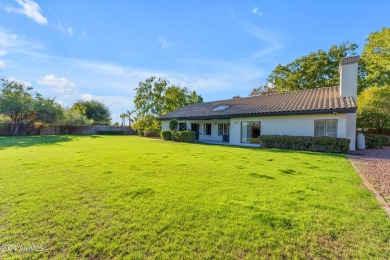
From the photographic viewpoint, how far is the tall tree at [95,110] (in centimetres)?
5053

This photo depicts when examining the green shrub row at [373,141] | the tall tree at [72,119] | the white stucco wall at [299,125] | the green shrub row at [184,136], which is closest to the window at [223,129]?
the green shrub row at [184,136]

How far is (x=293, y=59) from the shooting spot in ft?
92.2

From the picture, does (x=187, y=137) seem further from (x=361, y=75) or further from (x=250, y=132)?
(x=361, y=75)

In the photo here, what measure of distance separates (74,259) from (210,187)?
3.09 metres

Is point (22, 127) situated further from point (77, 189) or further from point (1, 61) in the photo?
point (77, 189)

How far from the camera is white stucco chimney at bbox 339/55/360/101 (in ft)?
44.7

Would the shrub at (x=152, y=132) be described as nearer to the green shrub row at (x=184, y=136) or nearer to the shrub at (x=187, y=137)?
the green shrub row at (x=184, y=136)

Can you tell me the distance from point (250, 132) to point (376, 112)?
10279 mm

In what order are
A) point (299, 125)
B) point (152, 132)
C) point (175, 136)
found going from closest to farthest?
1. point (299, 125)
2. point (175, 136)
3. point (152, 132)

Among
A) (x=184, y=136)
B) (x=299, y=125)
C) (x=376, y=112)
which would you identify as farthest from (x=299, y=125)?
(x=184, y=136)

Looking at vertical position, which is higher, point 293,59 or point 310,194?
point 293,59

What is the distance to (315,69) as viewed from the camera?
25.9m

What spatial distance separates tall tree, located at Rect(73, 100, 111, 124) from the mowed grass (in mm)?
50416

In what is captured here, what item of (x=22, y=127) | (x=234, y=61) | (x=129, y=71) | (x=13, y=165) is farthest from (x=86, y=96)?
(x=13, y=165)
